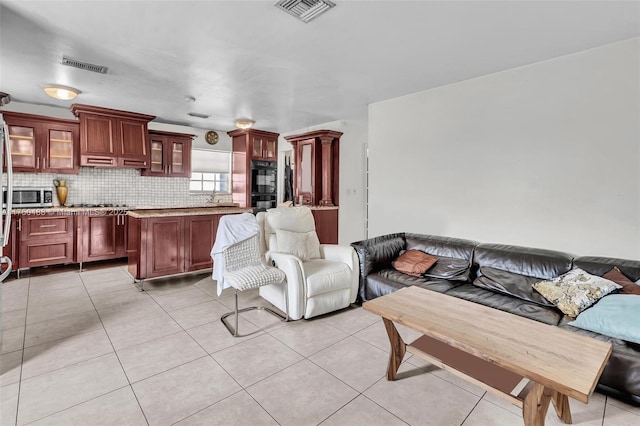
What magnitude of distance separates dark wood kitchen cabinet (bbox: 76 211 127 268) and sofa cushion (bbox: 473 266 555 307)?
5.35m

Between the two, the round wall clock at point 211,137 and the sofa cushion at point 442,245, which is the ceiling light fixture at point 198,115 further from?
the sofa cushion at point 442,245

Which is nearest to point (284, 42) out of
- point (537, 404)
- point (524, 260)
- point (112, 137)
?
point (524, 260)

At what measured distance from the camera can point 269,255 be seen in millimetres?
3246

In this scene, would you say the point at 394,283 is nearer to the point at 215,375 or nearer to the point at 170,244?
the point at 215,375

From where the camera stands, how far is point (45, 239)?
15.1ft

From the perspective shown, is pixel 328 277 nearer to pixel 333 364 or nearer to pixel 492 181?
pixel 333 364

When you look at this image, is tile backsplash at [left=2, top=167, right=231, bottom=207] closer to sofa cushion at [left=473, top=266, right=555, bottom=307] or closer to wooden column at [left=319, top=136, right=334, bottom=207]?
wooden column at [left=319, top=136, right=334, bottom=207]

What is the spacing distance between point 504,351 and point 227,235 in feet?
7.76

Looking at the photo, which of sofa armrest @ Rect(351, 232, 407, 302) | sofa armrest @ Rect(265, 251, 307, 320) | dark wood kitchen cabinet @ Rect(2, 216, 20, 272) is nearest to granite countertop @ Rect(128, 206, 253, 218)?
dark wood kitchen cabinet @ Rect(2, 216, 20, 272)

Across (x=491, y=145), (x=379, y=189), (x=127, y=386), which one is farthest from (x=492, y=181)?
(x=127, y=386)

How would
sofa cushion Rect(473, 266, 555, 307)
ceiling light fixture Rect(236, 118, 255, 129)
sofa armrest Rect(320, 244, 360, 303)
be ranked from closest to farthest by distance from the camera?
sofa cushion Rect(473, 266, 555, 307) < sofa armrest Rect(320, 244, 360, 303) < ceiling light fixture Rect(236, 118, 255, 129)

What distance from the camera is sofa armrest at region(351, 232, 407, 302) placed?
3379 mm

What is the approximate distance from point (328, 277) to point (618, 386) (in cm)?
213

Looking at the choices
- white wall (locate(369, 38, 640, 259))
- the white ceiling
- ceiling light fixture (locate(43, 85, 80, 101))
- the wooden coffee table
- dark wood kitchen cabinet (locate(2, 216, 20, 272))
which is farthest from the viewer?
dark wood kitchen cabinet (locate(2, 216, 20, 272))
